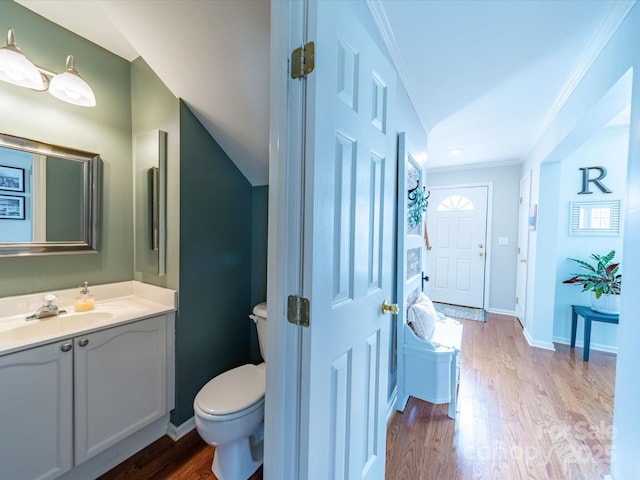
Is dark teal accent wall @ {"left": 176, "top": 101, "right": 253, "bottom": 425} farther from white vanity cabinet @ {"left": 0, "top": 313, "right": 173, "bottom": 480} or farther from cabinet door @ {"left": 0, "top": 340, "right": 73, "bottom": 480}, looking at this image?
cabinet door @ {"left": 0, "top": 340, "right": 73, "bottom": 480}

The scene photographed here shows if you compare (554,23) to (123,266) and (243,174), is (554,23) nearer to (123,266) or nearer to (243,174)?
(243,174)

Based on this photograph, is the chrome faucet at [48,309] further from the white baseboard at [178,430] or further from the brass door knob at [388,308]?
the brass door knob at [388,308]

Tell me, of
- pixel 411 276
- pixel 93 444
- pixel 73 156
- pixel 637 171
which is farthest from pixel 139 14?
pixel 637 171

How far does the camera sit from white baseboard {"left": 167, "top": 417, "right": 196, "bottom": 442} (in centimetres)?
158

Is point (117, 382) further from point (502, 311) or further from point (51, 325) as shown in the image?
point (502, 311)

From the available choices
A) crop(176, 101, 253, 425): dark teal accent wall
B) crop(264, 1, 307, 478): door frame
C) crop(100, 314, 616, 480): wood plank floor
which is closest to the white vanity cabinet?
crop(176, 101, 253, 425): dark teal accent wall

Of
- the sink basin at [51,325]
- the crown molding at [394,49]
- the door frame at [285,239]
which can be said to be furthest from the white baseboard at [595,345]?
the sink basin at [51,325]

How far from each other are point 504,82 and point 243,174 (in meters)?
2.04

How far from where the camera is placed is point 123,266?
179cm

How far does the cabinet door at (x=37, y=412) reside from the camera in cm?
103

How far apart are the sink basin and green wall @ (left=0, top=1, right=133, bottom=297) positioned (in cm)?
22

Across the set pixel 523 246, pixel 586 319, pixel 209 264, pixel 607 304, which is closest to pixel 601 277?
pixel 607 304

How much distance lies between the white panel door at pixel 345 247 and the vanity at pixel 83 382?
3.77 ft

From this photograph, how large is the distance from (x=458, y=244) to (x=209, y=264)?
397cm
